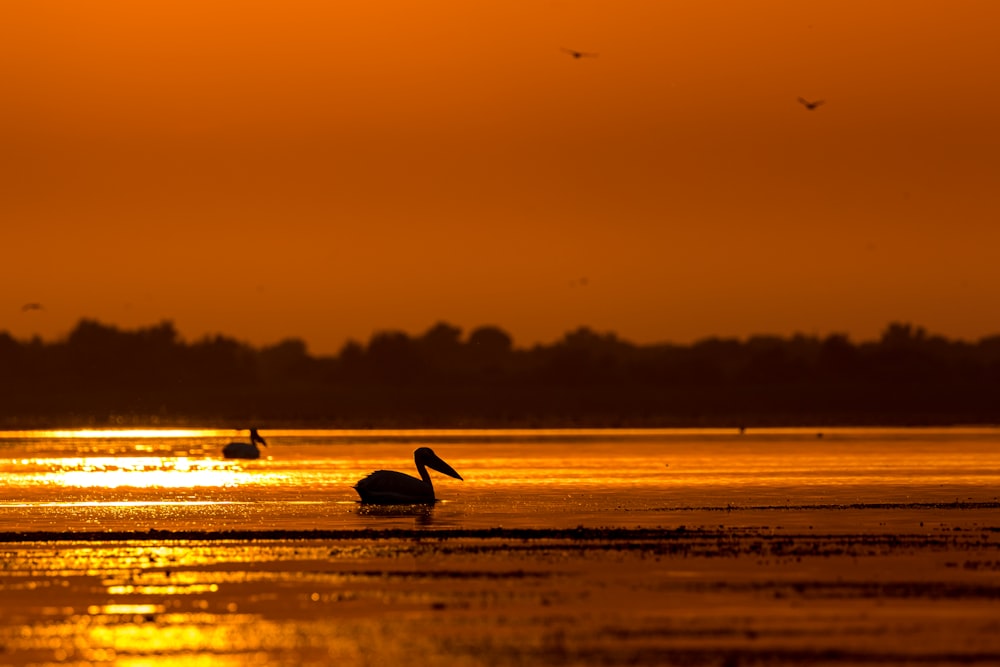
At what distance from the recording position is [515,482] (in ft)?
168

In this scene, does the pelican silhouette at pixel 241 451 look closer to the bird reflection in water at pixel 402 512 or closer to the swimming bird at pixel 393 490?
the swimming bird at pixel 393 490

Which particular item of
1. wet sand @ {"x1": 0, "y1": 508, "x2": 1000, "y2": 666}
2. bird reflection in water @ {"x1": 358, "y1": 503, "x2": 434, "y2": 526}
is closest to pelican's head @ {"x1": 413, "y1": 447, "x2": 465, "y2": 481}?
bird reflection in water @ {"x1": 358, "y1": 503, "x2": 434, "y2": 526}

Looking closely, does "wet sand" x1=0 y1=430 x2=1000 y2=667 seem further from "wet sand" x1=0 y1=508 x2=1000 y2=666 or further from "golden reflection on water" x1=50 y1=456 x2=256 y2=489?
"golden reflection on water" x1=50 y1=456 x2=256 y2=489

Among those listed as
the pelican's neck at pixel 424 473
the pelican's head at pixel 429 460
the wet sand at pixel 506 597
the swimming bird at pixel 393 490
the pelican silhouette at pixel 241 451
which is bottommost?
the wet sand at pixel 506 597

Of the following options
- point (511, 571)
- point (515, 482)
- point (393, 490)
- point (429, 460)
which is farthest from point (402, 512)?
point (511, 571)

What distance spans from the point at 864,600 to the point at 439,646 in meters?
6.22

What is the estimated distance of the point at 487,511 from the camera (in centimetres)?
3978

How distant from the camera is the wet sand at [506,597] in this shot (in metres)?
20.5

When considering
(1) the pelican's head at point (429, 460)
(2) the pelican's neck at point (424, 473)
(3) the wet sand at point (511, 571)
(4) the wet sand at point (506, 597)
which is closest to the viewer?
(4) the wet sand at point (506, 597)

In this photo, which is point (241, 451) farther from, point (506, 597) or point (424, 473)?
point (506, 597)

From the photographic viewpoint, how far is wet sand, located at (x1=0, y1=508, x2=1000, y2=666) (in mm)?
20484

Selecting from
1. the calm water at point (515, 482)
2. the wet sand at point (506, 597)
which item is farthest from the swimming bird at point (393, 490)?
A: the wet sand at point (506, 597)

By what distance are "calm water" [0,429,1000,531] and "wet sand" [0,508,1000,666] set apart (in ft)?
11.7

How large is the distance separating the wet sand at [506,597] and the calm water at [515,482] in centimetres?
356
